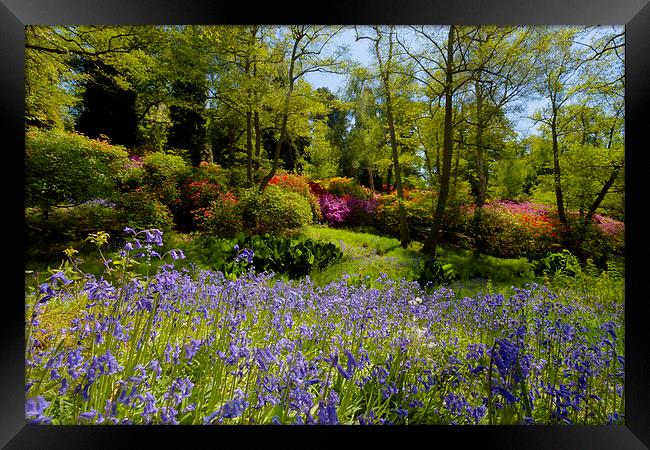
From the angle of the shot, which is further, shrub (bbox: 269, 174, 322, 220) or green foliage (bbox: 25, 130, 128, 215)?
shrub (bbox: 269, 174, 322, 220)

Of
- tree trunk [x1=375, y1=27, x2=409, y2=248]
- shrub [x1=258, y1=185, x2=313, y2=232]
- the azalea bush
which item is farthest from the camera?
tree trunk [x1=375, y1=27, x2=409, y2=248]

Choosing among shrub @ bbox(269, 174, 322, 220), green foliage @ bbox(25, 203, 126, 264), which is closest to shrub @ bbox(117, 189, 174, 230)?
green foliage @ bbox(25, 203, 126, 264)

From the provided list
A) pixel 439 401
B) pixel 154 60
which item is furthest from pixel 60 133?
pixel 439 401

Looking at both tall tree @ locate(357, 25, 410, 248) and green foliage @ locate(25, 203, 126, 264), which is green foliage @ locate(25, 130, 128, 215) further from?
tall tree @ locate(357, 25, 410, 248)

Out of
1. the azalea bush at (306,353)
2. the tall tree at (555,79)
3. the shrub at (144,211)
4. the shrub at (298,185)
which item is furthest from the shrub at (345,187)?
the tall tree at (555,79)

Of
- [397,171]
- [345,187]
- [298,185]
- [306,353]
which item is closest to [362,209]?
[345,187]

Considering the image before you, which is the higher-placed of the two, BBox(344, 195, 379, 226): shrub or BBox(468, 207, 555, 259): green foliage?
BBox(344, 195, 379, 226): shrub

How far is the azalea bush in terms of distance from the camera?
1.60 metres

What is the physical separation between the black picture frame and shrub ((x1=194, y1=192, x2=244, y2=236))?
3.83 feet

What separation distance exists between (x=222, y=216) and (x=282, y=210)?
1.64 ft

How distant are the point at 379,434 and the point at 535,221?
6.93 feet

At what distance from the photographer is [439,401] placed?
2055 mm
